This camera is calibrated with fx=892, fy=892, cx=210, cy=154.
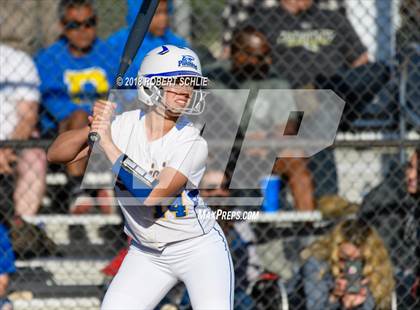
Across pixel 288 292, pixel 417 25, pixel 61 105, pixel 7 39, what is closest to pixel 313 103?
pixel 417 25

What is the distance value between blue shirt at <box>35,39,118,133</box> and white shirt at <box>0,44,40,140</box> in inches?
3.7

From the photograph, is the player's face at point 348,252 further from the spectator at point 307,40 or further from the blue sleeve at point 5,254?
the blue sleeve at point 5,254

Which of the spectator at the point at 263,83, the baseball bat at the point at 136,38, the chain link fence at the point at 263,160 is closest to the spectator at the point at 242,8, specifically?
the chain link fence at the point at 263,160

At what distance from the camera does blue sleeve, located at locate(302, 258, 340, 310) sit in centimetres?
538

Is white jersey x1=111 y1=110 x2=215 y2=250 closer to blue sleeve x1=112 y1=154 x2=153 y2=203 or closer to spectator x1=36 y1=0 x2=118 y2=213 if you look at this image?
blue sleeve x1=112 y1=154 x2=153 y2=203

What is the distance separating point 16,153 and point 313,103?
1929mm

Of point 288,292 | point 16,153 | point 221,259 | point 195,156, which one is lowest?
point 288,292

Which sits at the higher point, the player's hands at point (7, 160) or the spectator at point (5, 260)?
the player's hands at point (7, 160)

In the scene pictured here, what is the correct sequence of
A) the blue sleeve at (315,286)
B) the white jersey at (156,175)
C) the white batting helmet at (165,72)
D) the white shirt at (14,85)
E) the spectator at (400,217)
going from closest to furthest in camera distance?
the white batting helmet at (165,72) → the white jersey at (156,175) → the blue sleeve at (315,286) → the spectator at (400,217) → the white shirt at (14,85)

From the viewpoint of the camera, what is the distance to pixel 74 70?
5.83 metres

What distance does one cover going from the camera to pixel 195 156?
4.07 m

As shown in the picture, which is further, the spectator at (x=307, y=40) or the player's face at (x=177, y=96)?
the spectator at (x=307, y=40)

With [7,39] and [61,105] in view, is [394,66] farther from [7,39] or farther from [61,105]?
[7,39]

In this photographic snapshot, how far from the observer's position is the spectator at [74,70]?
18.9ft
